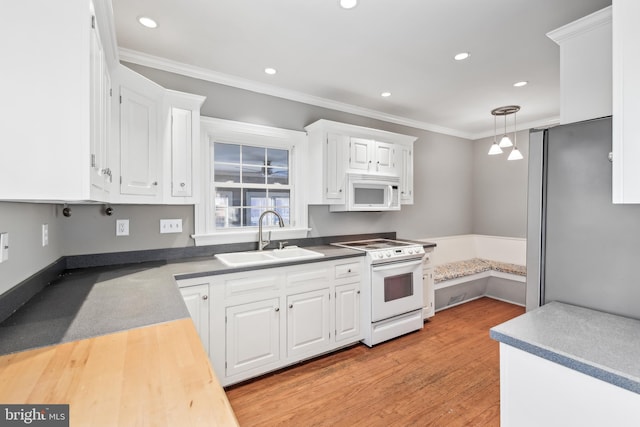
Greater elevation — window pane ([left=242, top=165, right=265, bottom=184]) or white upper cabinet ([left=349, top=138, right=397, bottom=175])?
white upper cabinet ([left=349, top=138, right=397, bottom=175])

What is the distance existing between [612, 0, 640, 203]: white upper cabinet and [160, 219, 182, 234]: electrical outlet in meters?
2.71

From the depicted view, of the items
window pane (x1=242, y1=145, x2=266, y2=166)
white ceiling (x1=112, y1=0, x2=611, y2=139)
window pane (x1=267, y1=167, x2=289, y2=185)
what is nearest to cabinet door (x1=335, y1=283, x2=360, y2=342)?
window pane (x1=267, y1=167, x2=289, y2=185)

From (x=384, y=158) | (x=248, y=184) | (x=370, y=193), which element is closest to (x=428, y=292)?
(x=370, y=193)

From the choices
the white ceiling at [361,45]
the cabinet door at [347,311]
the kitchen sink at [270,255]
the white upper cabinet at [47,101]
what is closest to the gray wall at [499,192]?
the white ceiling at [361,45]

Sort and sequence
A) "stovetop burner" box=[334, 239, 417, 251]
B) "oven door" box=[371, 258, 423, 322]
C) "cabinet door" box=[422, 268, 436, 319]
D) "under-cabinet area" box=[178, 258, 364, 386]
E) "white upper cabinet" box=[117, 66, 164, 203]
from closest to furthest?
"white upper cabinet" box=[117, 66, 164, 203] < "under-cabinet area" box=[178, 258, 364, 386] < "oven door" box=[371, 258, 423, 322] < "stovetop burner" box=[334, 239, 417, 251] < "cabinet door" box=[422, 268, 436, 319]

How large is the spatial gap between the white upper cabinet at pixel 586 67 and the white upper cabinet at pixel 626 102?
68 cm

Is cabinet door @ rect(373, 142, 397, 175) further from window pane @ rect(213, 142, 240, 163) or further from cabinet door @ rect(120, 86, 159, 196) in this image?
cabinet door @ rect(120, 86, 159, 196)

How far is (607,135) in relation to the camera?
4.12 ft

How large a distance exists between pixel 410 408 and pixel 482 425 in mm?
436

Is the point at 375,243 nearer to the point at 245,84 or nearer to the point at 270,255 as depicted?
the point at 270,255

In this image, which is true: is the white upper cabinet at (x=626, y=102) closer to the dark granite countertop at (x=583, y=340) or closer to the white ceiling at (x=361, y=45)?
the dark granite countertop at (x=583, y=340)

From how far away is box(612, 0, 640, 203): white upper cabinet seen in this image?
986 mm

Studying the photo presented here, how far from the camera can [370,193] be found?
3350 mm

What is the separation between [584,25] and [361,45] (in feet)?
4.31
